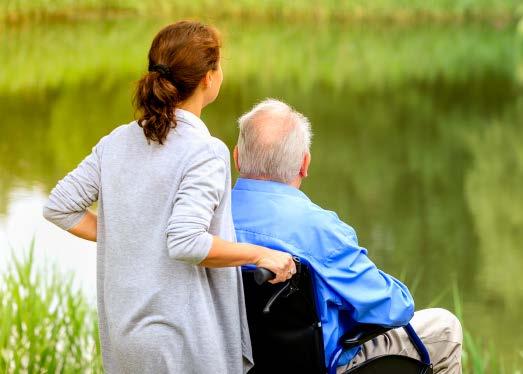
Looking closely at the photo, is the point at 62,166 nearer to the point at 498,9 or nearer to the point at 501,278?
the point at 501,278

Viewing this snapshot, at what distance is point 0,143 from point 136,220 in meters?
7.68

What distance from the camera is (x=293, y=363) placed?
2.18 metres

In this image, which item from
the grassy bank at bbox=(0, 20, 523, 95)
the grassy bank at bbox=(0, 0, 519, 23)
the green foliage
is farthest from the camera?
the grassy bank at bbox=(0, 0, 519, 23)

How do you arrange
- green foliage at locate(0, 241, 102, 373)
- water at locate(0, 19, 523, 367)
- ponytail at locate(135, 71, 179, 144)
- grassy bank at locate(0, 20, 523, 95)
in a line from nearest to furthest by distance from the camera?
ponytail at locate(135, 71, 179, 144), green foliage at locate(0, 241, 102, 373), water at locate(0, 19, 523, 367), grassy bank at locate(0, 20, 523, 95)

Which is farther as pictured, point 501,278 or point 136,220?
point 501,278

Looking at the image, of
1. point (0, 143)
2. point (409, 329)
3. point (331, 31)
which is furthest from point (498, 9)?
point (409, 329)

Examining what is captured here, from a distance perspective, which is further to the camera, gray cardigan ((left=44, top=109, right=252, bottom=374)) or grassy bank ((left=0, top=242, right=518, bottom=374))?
grassy bank ((left=0, top=242, right=518, bottom=374))

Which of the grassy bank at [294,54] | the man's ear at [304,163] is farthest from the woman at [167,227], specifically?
the grassy bank at [294,54]

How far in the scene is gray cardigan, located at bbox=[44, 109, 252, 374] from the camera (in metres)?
1.94

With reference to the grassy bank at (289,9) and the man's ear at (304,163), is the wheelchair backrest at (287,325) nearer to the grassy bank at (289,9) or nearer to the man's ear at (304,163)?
the man's ear at (304,163)

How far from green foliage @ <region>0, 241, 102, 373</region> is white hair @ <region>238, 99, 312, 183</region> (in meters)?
1.19

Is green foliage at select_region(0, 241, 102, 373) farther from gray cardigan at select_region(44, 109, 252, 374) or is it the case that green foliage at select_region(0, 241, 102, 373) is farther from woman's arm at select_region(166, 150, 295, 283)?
woman's arm at select_region(166, 150, 295, 283)

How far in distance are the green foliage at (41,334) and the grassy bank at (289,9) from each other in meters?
13.4

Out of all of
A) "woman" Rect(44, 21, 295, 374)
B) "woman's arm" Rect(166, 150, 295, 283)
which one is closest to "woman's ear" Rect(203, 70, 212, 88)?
"woman" Rect(44, 21, 295, 374)
